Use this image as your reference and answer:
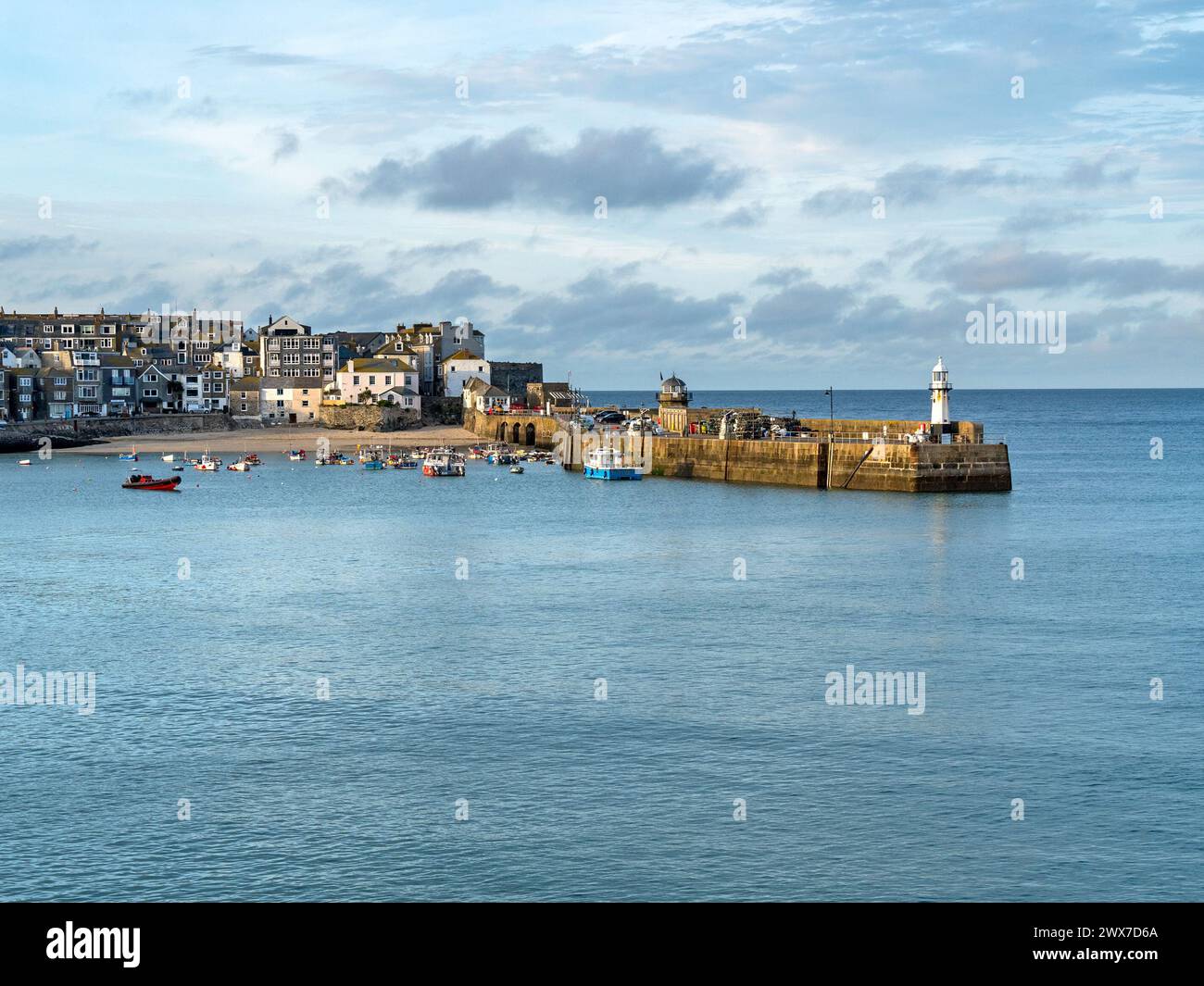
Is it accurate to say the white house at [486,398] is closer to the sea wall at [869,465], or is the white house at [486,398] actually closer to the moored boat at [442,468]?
the moored boat at [442,468]

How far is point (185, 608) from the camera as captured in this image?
47.1 m

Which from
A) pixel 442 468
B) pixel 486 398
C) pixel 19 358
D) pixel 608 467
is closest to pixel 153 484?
pixel 442 468

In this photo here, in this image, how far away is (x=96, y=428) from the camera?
152250 millimetres

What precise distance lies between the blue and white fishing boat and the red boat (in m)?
30.9

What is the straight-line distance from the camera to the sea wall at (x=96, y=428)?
142m

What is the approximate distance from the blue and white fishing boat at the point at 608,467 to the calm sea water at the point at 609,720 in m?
35.8

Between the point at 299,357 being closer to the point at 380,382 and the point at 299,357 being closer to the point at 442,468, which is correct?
the point at 380,382

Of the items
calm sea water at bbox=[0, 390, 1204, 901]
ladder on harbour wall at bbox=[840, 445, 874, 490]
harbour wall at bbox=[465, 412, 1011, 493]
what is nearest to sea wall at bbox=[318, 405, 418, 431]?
harbour wall at bbox=[465, 412, 1011, 493]

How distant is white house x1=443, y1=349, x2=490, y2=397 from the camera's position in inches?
6590

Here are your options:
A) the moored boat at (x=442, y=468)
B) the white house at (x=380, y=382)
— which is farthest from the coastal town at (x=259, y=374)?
the moored boat at (x=442, y=468)

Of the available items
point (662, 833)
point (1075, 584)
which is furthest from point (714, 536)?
point (662, 833)

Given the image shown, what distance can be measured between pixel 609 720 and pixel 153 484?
7593 centimetres
